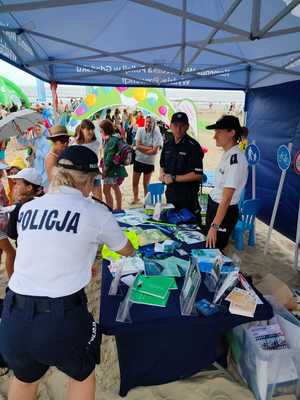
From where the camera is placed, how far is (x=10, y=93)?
25.6 ft

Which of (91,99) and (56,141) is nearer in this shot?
(56,141)

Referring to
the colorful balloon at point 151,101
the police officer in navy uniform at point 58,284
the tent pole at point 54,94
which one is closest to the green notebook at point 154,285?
the police officer in navy uniform at point 58,284

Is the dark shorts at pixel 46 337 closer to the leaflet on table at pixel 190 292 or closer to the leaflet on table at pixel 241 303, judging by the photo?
the leaflet on table at pixel 190 292

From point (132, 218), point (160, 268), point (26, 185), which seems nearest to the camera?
point (160, 268)

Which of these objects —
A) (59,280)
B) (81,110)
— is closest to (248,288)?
(59,280)

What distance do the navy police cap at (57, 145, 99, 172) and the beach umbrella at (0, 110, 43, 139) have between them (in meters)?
3.15

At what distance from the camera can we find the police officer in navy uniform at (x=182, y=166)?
8.35 feet

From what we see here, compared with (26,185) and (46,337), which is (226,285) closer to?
(46,337)

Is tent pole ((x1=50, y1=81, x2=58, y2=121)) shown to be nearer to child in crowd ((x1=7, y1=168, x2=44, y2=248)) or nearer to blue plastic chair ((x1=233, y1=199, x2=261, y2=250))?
child in crowd ((x1=7, y1=168, x2=44, y2=248))

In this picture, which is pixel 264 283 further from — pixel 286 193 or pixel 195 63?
pixel 195 63

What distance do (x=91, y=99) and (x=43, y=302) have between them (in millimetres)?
9754

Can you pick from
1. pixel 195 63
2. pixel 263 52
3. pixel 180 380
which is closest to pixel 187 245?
pixel 180 380

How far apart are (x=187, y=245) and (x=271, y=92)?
314 cm

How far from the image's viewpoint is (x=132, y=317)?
1.28 meters
